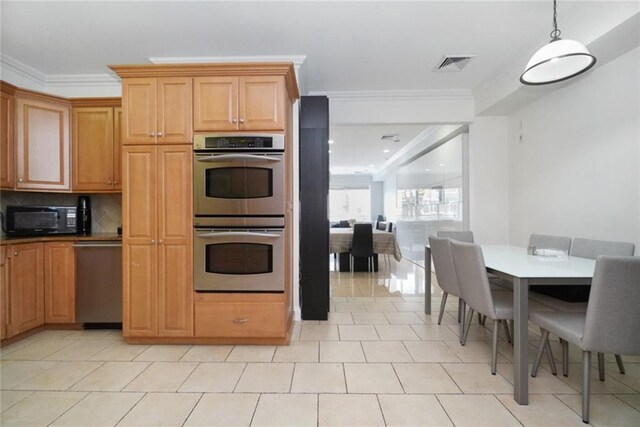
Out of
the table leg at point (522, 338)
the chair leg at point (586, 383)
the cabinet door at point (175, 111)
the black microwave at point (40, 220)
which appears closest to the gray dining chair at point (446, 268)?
the table leg at point (522, 338)

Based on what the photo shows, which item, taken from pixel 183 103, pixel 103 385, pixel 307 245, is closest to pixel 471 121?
pixel 307 245

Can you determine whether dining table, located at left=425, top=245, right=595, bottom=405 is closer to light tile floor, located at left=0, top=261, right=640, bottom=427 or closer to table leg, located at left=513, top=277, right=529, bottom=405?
table leg, located at left=513, top=277, right=529, bottom=405

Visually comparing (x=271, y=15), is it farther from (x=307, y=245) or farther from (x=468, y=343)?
(x=468, y=343)

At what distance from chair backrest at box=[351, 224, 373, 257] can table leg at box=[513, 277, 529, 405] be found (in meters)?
3.83

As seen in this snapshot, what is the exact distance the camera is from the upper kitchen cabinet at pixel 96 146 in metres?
3.21

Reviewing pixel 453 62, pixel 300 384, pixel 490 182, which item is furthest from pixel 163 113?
pixel 490 182

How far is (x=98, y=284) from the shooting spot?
3008 millimetres

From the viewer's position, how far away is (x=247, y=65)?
2.63 meters

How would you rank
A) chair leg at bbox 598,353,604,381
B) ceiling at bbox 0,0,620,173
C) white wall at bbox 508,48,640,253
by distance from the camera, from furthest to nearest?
white wall at bbox 508,48,640,253 < ceiling at bbox 0,0,620,173 < chair leg at bbox 598,353,604,381

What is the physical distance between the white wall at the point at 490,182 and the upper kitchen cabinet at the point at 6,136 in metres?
4.91

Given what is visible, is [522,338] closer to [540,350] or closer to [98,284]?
[540,350]

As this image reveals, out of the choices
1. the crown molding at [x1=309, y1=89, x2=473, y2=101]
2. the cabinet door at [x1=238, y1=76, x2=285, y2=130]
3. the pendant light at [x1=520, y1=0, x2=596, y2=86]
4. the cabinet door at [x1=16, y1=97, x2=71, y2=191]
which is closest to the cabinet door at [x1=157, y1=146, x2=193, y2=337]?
the cabinet door at [x1=238, y1=76, x2=285, y2=130]

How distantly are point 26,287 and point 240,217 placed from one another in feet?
6.63

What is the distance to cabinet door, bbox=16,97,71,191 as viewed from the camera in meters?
2.94
